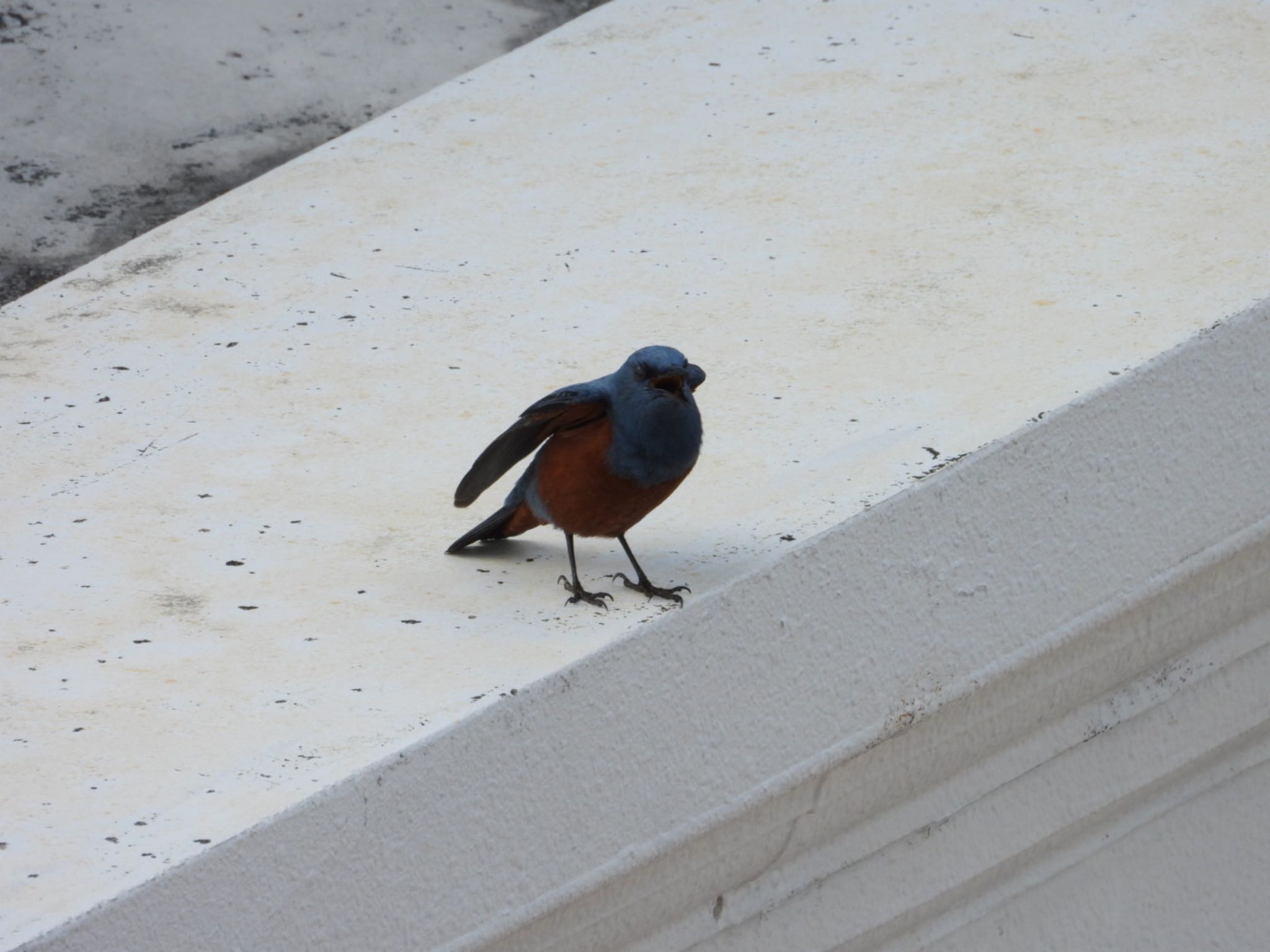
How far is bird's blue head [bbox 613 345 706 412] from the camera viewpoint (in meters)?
1.77

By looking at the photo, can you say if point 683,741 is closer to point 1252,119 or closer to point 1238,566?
point 1238,566

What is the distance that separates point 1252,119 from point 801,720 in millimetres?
1891

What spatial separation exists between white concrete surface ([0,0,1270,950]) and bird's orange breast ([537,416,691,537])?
11 centimetres

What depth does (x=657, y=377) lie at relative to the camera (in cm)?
178

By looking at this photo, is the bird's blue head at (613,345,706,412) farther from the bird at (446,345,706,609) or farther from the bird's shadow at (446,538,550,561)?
the bird's shadow at (446,538,550,561)

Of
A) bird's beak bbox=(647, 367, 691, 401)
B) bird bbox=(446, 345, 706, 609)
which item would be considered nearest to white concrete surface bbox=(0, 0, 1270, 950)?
bird bbox=(446, 345, 706, 609)

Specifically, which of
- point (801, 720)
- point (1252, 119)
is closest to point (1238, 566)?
point (801, 720)

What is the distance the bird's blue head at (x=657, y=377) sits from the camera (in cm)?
177

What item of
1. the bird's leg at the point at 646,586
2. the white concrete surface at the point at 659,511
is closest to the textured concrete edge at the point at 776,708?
the white concrete surface at the point at 659,511

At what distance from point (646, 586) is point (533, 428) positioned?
25 centimetres

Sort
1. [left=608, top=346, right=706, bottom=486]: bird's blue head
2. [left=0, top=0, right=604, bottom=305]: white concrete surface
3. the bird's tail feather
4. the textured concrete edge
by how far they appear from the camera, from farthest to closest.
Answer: [left=0, top=0, right=604, bottom=305]: white concrete surface < the bird's tail feather < [left=608, top=346, right=706, bottom=486]: bird's blue head < the textured concrete edge

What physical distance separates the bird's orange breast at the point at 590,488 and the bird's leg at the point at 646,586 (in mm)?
33

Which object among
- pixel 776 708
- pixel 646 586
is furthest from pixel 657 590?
pixel 776 708

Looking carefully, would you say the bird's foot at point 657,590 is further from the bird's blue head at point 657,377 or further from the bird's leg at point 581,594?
the bird's blue head at point 657,377
